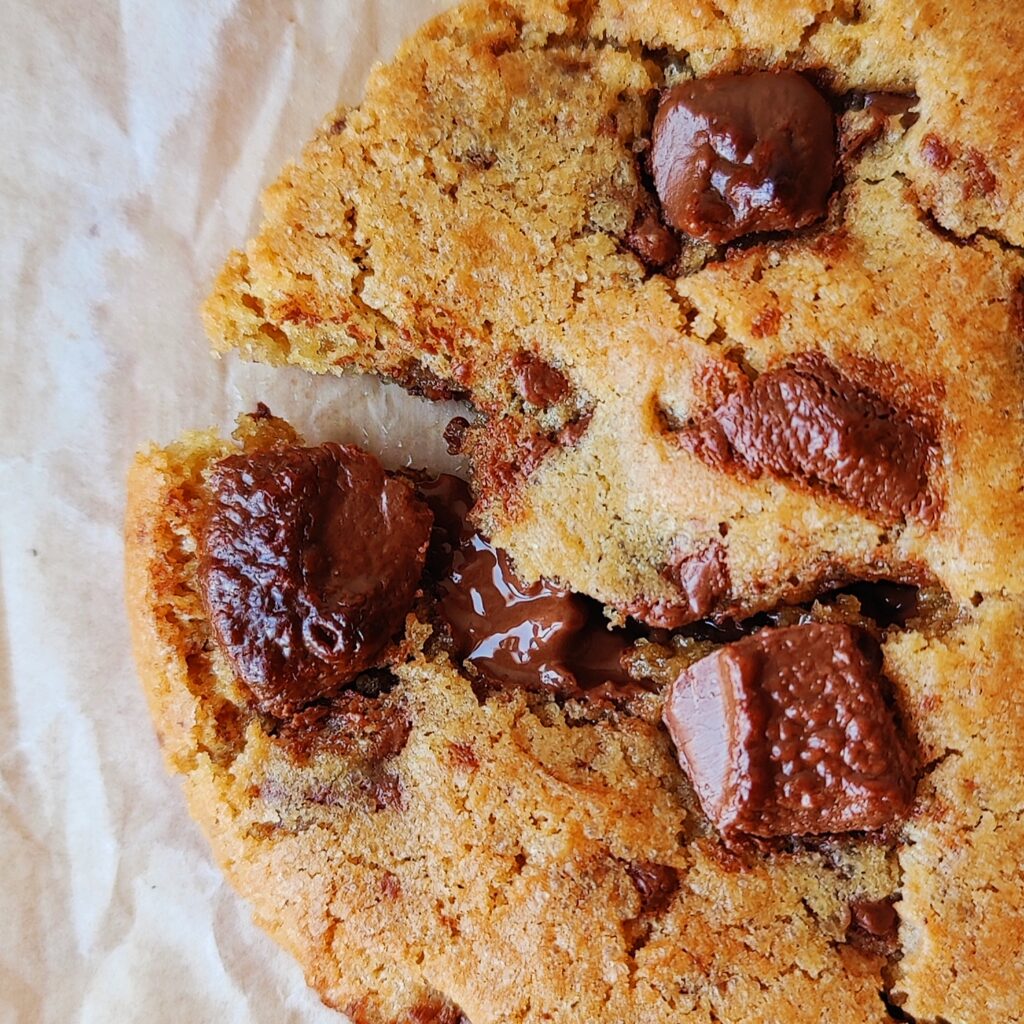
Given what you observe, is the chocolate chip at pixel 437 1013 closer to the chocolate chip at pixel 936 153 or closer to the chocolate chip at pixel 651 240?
the chocolate chip at pixel 651 240

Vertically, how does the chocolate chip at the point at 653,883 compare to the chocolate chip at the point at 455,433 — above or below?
below

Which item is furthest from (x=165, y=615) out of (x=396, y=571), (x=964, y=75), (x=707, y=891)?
(x=964, y=75)

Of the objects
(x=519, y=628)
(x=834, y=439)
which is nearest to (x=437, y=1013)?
(x=519, y=628)

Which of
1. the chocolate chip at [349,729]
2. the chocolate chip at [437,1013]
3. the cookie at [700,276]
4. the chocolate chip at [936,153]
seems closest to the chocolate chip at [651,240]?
the cookie at [700,276]

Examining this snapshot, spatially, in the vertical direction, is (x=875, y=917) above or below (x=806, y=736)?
below

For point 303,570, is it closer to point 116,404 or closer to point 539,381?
point 539,381

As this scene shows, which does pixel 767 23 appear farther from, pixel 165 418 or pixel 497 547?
pixel 165 418

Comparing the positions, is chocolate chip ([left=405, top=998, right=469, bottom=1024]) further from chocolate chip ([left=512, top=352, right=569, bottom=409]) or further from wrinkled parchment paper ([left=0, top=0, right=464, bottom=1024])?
chocolate chip ([left=512, top=352, right=569, bottom=409])
